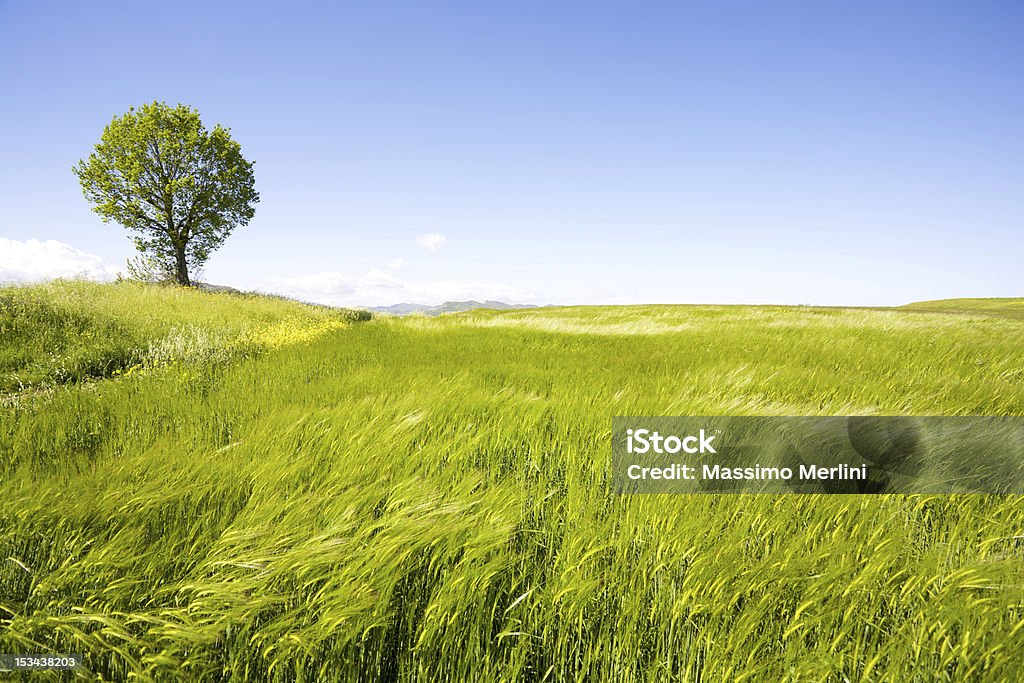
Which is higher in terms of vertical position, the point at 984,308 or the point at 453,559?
the point at 984,308

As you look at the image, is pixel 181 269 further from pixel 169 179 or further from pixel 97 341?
pixel 97 341

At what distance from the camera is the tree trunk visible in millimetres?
23078

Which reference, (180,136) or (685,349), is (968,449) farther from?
(180,136)

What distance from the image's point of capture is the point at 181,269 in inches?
918

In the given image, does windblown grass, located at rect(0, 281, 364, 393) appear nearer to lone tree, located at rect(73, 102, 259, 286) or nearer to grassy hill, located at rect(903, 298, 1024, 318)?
lone tree, located at rect(73, 102, 259, 286)

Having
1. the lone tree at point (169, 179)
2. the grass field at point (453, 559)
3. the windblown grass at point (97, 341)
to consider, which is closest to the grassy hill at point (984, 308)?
the grass field at point (453, 559)

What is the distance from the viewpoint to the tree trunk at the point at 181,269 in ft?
75.7

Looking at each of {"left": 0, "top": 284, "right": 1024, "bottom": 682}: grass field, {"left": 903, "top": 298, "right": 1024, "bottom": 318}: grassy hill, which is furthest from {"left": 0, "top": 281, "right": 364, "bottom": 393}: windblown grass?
{"left": 903, "top": 298, "right": 1024, "bottom": 318}: grassy hill

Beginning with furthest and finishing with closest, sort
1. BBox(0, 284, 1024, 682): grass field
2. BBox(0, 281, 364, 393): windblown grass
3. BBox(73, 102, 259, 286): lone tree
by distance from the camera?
BBox(73, 102, 259, 286): lone tree < BBox(0, 281, 364, 393): windblown grass < BBox(0, 284, 1024, 682): grass field

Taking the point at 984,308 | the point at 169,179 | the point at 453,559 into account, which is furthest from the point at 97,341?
the point at 984,308

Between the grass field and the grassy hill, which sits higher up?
the grassy hill

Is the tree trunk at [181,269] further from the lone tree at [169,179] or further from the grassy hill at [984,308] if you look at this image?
the grassy hill at [984,308]

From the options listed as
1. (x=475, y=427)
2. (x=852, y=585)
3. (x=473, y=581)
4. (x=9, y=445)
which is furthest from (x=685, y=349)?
(x=9, y=445)

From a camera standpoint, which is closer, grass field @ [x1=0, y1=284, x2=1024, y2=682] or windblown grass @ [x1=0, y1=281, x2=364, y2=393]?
grass field @ [x1=0, y1=284, x2=1024, y2=682]
